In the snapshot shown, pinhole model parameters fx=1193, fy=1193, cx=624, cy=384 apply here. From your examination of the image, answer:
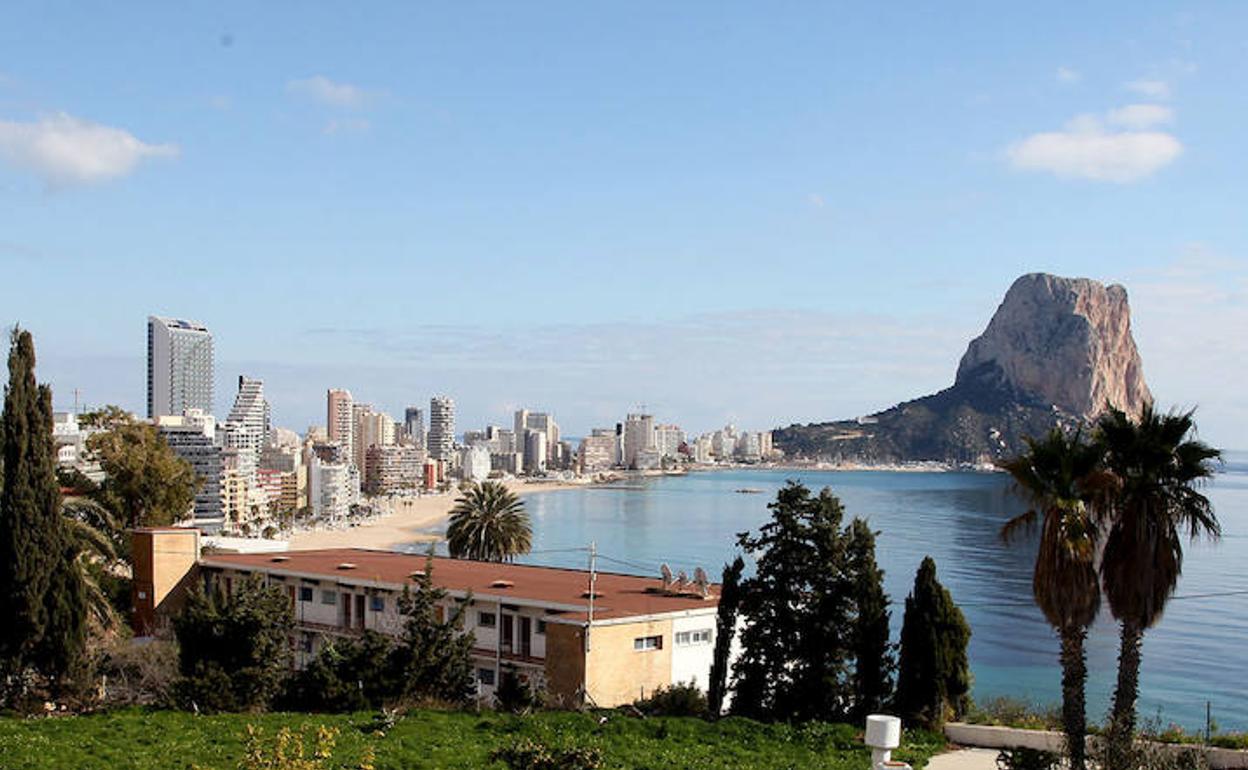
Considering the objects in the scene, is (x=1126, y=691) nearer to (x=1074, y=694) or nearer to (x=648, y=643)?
(x=1074, y=694)

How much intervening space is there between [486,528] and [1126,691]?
33.3m

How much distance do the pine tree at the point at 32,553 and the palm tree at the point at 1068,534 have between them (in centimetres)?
1397

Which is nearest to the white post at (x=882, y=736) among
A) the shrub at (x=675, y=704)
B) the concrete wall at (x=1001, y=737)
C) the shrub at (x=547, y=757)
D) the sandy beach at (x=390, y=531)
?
the shrub at (x=547, y=757)

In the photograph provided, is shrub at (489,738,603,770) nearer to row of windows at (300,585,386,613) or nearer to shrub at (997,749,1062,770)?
shrub at (997,749,1062,770)

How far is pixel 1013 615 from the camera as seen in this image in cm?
5638

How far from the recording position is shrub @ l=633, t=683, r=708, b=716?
59.9 feet

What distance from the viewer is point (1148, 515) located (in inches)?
539

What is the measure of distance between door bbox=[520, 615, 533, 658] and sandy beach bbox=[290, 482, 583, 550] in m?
61.3

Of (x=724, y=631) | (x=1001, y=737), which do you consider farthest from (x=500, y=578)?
(x=1001, y=737)

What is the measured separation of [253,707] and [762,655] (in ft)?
26.1

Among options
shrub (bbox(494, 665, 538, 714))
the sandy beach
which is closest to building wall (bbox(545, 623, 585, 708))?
shrub (bbox(494, 665, 538, 714))

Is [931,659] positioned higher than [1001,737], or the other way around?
[931,659]

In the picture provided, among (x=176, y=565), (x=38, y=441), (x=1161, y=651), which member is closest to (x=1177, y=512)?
(x=38, y=441)

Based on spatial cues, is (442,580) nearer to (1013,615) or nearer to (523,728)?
(523,728)
